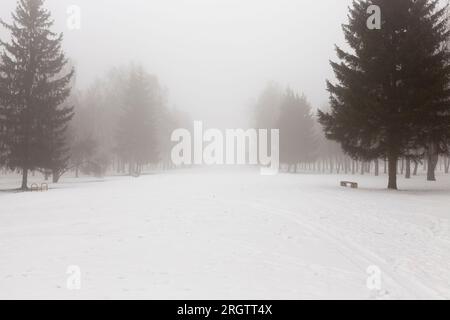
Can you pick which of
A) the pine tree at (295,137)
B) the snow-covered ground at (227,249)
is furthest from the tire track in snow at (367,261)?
the pine tree at (295,137)

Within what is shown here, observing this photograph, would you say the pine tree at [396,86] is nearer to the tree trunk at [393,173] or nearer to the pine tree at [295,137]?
the tree trunk at [393,173]

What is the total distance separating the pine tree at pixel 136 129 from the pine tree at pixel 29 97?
19.8m

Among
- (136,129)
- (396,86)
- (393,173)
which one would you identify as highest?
(396,86)

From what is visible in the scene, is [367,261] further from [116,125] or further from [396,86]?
[116,125]

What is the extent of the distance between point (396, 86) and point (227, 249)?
19.3 m

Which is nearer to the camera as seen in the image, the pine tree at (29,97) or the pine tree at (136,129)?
the pine tree at (29,97)

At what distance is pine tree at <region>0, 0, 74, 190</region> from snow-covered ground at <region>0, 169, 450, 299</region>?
13529 mm

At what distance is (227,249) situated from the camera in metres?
10.0

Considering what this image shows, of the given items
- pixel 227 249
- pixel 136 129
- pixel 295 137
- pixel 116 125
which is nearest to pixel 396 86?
pixel 227 249

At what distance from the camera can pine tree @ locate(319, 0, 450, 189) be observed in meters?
23.0

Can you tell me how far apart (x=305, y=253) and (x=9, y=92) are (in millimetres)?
29072

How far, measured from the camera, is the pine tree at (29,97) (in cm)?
2964

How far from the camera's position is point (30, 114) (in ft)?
98.6

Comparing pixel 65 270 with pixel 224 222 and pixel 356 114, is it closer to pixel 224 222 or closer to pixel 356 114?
pixel 224 222
